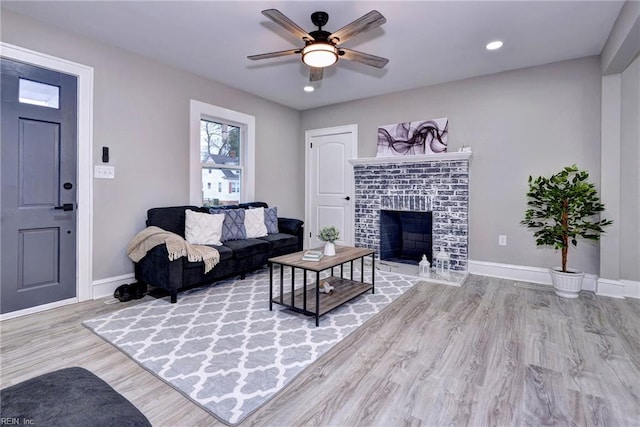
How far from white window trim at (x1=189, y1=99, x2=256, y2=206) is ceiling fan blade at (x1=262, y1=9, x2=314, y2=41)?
215 cm

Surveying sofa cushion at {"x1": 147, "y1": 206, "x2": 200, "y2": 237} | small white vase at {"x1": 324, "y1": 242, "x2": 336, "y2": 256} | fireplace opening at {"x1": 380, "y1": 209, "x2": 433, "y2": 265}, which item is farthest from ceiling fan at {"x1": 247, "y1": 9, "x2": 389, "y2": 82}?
fireplace opening at {"x1": 380, "y1": 209, "x2": 433, "y2": 265}

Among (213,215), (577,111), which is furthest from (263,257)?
(577,111)

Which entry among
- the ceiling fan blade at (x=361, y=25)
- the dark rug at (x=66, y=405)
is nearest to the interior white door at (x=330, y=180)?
the ceiling fan blade at (x=361, y=25)

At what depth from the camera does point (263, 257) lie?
3861mm

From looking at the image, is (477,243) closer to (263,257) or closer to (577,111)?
(577,111)

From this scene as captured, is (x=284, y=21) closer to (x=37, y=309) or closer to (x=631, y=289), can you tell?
(x=37, y=309)

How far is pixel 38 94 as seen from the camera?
2.77 metres

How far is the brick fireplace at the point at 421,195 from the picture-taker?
13.5ft

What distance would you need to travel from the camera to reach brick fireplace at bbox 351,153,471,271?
162 inches

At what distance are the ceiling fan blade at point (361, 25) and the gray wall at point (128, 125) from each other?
2311 mm

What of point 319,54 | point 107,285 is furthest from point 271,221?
point 319,54

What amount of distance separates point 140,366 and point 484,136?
436cm

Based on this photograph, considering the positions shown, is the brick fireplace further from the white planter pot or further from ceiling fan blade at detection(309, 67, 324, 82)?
ceiling fan blade at detection(309, 67, 324, 82)

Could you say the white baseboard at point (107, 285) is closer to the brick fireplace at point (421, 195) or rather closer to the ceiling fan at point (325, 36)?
the ceiling fan at point (325, 36)
